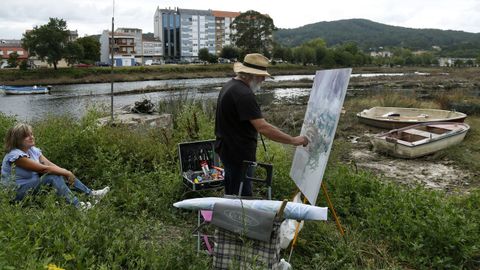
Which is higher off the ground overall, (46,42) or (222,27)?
(222,27)

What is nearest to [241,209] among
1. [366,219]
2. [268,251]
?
[268,251]

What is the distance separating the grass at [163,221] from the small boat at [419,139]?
13.4 ft

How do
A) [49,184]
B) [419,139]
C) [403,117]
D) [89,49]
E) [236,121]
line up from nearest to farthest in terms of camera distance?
[236,121] → [49,184] → [419,139] → [403,117] → [89,49]

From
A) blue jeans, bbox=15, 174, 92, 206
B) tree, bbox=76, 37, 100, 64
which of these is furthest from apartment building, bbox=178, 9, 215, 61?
blue jeans, bbox=15, 174, 92, 206

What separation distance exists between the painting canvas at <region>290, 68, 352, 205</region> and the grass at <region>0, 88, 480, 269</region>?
50 cm

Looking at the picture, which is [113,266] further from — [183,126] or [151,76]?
[151,76]

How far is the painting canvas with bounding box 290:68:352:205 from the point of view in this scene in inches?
132

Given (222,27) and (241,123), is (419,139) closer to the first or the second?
(241,123)

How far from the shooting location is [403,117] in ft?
44.5

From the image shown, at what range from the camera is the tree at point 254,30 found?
2972 inches

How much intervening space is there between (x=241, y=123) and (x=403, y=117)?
37.4ft

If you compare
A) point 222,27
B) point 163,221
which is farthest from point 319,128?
point 222,27

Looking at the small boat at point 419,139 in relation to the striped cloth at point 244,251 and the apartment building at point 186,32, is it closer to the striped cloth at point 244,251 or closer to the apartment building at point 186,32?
the striped cloth at point 244,251

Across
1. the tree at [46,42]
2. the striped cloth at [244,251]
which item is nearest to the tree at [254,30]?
the tree at [46,42]
